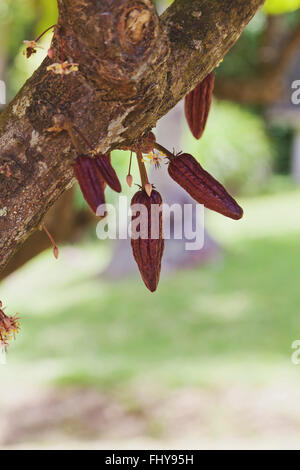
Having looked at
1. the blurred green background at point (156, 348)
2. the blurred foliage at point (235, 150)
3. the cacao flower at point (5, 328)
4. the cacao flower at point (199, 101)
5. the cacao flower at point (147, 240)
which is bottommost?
the cacao flower at point (5, 328)

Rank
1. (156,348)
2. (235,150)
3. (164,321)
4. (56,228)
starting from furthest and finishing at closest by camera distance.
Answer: (235,150) < (164,321) < (156,348) < (56,228)

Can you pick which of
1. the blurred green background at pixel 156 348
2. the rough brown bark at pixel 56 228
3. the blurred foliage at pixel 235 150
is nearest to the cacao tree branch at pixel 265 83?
the blurred green background at pixel 156 348

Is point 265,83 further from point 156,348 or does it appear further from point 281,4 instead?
point 156,348

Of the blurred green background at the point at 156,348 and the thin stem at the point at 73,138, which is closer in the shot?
the thin stem at the point at 73,138

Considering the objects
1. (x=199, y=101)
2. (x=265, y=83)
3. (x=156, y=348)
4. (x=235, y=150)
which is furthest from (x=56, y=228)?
(x=235, y=150)

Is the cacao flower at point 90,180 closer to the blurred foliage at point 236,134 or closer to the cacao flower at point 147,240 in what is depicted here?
the cacao flower at point 147,240

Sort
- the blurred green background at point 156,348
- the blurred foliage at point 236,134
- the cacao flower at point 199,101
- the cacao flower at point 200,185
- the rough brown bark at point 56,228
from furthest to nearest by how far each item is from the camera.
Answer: the blurred foliage at point 236,134
the blurred green background at point 156,348
the rough brown bark at point 56,228
the cacao flower at point 199,101
the cacao flower at point 200,185

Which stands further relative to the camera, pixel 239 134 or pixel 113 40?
pixel 239 134

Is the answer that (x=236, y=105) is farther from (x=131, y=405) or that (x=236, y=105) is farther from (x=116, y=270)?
(x=131, y=405)
